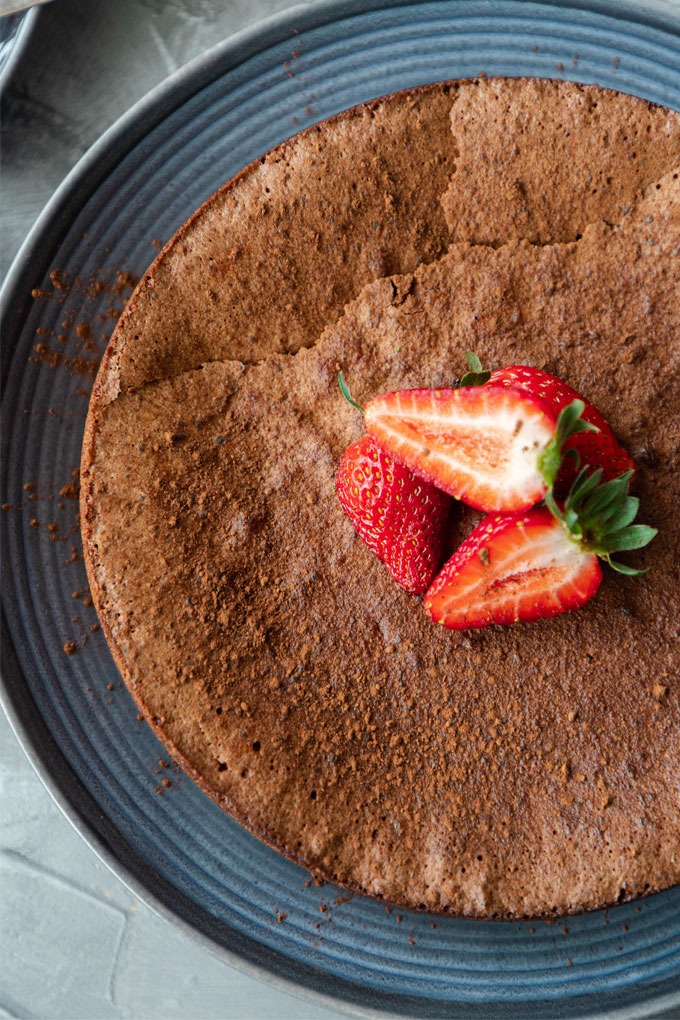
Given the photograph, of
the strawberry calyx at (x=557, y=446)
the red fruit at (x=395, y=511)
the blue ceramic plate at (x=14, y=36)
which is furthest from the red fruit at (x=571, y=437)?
the blue ceramic plate at (x=14, y=36)

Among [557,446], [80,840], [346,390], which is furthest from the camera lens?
[80,840]

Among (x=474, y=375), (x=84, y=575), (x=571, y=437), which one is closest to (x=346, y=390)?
(x=474, y=375)

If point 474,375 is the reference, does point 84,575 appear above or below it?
below

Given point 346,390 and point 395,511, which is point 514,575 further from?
point 346,390

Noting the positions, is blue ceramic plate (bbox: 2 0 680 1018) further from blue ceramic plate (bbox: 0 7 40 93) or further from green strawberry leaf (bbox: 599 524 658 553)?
green strawberry leaf (bbox: 599 524 658 553)

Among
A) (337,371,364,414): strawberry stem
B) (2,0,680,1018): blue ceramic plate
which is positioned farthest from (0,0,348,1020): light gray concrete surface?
(337,371,364,414): strawberry stem

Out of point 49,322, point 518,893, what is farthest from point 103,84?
point 518,893

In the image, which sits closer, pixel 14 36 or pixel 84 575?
pixel 84 575

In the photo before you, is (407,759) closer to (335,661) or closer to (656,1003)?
(335,661)
